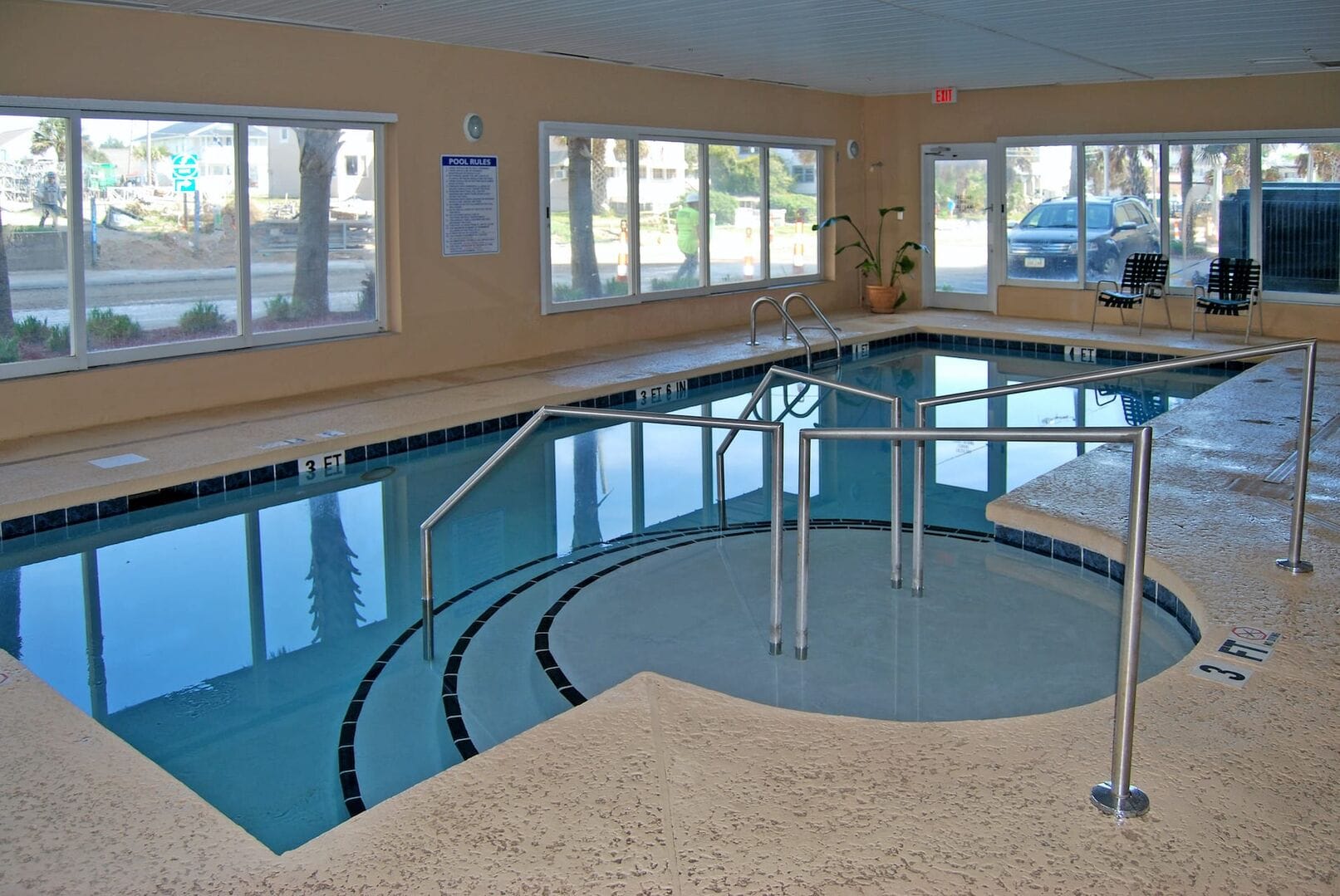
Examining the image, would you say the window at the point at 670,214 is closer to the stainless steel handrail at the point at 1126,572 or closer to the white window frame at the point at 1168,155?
the white window frame at the point at 1168,155

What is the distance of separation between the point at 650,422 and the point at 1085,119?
1045 centimetres

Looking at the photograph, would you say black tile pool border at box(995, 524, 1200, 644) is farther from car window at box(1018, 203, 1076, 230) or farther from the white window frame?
car window at box(1018, 203, 1076, 230)

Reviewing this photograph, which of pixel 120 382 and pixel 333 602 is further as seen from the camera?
pixel 120 382

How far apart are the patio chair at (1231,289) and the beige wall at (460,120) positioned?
57 cm

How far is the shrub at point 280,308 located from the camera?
28.8 feet

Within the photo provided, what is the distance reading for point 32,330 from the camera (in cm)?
750

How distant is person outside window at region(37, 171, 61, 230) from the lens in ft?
24.6

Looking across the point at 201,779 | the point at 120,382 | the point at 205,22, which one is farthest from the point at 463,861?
the point at 205,22

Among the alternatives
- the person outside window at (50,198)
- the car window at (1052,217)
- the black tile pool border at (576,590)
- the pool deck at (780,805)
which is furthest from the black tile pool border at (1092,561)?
the car window at (1052,217)

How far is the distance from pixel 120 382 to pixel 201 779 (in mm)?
4854

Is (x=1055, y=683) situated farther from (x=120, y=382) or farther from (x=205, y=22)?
(x=205, y=22)

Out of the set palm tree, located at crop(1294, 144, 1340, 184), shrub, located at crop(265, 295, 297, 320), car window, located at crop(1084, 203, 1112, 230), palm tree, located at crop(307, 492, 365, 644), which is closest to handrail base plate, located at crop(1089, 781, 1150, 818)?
palm tree, located at crop(307, 492, 365, 644)

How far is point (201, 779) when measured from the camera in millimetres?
3666

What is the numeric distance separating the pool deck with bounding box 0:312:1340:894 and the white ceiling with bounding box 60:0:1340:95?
4.63 meters
